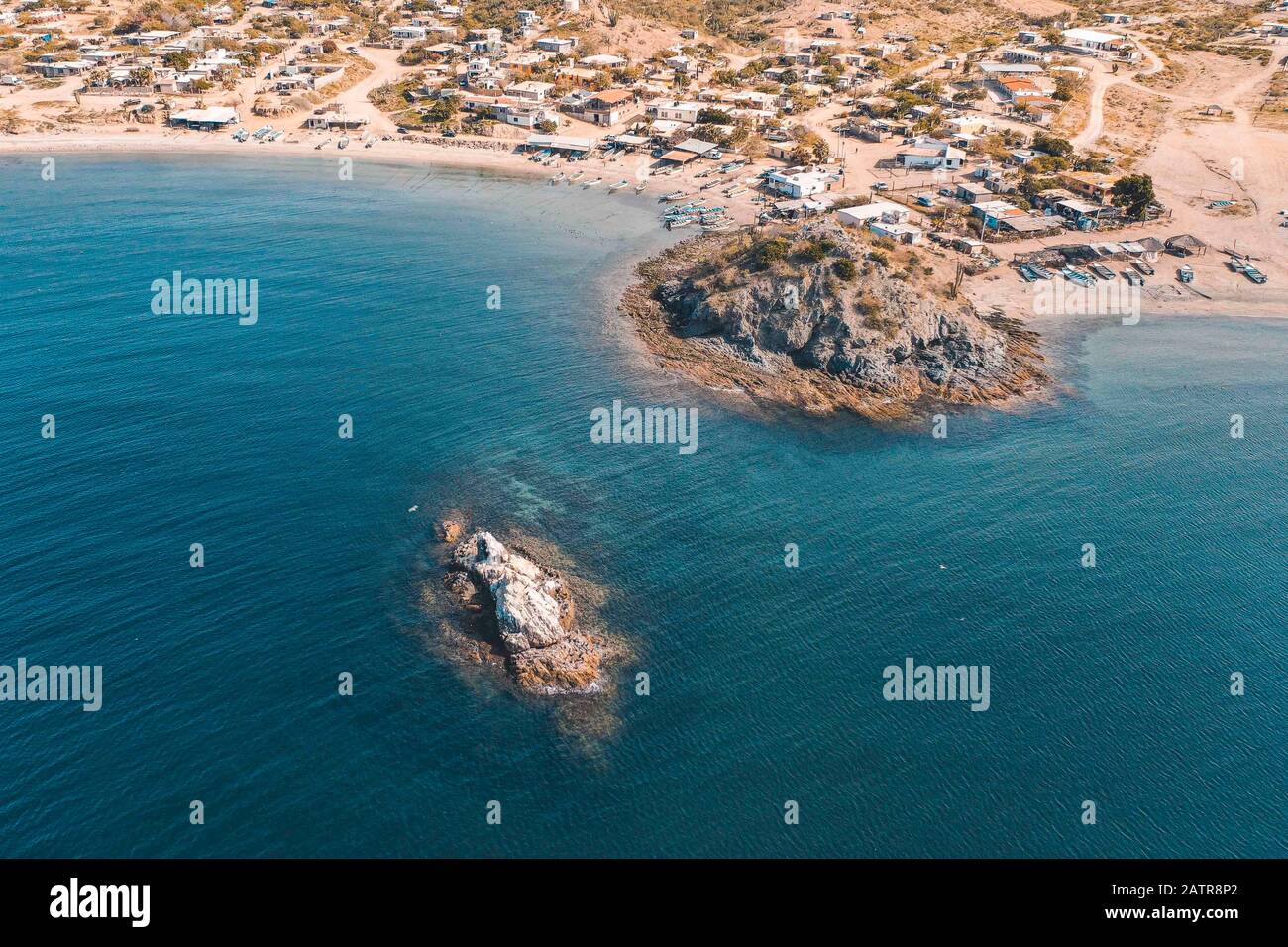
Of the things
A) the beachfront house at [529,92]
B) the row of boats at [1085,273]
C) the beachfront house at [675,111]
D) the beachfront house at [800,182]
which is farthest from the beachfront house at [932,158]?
the beachfront house at [529,92]

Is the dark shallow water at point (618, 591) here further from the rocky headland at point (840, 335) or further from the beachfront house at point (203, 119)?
the beachfront house at point (203, 119)

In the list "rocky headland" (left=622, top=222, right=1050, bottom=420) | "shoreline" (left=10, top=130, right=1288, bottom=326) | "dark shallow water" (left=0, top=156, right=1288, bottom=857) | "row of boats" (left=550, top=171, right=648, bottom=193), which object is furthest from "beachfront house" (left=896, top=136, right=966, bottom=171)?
"dark shallow water" (left=0, top=156, right=1288, bottom=857)

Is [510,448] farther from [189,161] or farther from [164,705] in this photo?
[189,161]

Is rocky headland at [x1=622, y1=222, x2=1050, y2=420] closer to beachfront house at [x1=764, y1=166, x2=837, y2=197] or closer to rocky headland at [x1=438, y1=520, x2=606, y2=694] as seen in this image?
rocky headland at [x1=438, y1=520, x2=606, y2=694]

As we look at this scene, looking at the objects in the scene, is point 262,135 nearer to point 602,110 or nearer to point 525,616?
point 602,110
